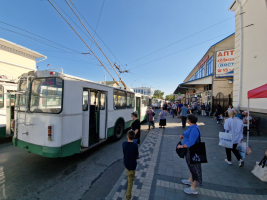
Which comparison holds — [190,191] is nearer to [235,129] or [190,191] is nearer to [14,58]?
[235,129]

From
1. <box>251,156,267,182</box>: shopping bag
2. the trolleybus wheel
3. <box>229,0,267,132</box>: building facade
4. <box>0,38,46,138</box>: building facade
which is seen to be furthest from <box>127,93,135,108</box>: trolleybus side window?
<box>0,38,46,138</box>: building facade

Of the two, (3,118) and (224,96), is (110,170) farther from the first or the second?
(224,96)

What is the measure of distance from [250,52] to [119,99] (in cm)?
821

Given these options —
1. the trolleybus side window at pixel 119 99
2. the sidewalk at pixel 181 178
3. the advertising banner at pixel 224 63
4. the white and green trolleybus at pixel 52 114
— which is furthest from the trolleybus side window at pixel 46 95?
the advertising banner at pixel 224 63

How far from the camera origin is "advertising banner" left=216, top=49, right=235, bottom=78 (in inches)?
558

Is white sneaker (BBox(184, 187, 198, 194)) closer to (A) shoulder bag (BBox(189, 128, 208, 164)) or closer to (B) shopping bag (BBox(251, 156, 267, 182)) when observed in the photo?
(A) shoulder bag (BBox(189, 128, 208, 164))

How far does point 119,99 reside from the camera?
6855mm

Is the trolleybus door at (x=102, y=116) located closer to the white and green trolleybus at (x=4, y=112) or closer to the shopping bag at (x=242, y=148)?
the white and green trolleybus at (x=4, y=112)

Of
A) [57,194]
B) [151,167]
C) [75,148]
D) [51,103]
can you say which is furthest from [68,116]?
[151,167]

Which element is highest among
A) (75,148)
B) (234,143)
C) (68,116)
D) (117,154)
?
(68,116)

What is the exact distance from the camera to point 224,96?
537 inches

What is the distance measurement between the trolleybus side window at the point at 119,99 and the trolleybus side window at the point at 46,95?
296 centimetres

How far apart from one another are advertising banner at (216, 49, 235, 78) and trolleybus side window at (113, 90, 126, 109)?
1220 cm

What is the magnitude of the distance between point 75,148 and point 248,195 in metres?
4.30
